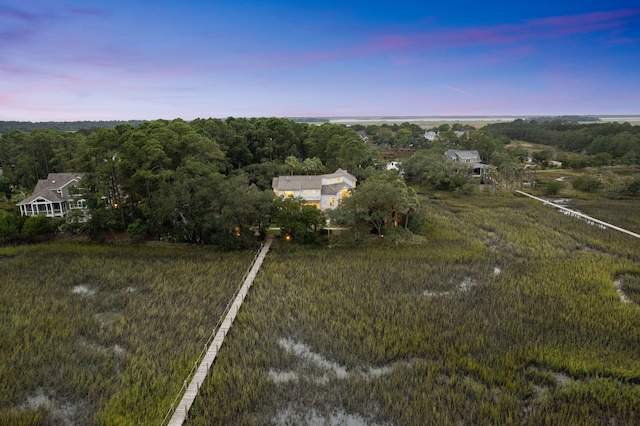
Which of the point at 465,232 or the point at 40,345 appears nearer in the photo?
the point at 40,345

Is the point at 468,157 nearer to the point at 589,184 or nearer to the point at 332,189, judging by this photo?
the point at 589,184

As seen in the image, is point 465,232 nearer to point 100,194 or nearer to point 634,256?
point 634,256

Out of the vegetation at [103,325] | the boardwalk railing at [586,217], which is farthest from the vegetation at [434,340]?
the boardwalk railing at [586,217]

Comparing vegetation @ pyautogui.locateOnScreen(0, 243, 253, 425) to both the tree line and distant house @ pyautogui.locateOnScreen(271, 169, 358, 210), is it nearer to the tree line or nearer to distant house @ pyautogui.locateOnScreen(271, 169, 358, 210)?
the tree line

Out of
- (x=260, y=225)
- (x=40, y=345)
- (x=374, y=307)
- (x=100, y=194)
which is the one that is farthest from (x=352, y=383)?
(x=100, y=194)

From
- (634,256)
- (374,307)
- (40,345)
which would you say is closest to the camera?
(40,345)

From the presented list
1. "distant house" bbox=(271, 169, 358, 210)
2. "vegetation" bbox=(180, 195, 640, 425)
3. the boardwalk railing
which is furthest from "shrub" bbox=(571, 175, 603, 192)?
"distant house" bbox=(271, 169, 358, 210)
